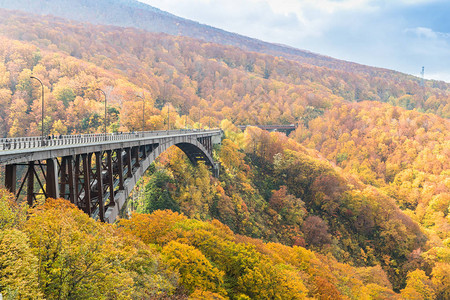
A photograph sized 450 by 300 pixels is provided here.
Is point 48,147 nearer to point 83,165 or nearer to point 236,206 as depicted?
point 83,165

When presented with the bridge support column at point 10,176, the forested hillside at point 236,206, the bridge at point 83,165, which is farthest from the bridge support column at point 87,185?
the bridge support column at point 10,176

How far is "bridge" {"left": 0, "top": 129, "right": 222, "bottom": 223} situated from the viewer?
724 inches

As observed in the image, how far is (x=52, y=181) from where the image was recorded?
2027 cm

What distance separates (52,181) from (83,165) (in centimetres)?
414

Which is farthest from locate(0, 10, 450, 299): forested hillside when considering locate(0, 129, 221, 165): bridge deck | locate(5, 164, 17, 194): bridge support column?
locate(0, 129, 221, 165): bridge deck

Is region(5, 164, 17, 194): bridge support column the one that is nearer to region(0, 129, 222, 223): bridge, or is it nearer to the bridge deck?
region(0, 129, 222, 223): bridge

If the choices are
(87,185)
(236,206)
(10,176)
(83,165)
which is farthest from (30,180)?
(236,206)

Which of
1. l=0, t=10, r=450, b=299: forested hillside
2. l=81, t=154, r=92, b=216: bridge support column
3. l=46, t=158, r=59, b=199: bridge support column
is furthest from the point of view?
l=81, t=154, r=92, b=216: bridge support column

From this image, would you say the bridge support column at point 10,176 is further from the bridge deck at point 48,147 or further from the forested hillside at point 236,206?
the forested hillside at point 236,206

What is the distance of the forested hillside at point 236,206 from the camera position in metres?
14.7

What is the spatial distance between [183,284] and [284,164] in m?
62.7

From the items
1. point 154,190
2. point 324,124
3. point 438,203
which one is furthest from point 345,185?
point 324,124

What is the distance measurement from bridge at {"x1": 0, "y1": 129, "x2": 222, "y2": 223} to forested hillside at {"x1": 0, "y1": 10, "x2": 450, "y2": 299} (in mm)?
2355

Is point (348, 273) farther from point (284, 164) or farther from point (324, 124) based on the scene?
point (324, 124)
